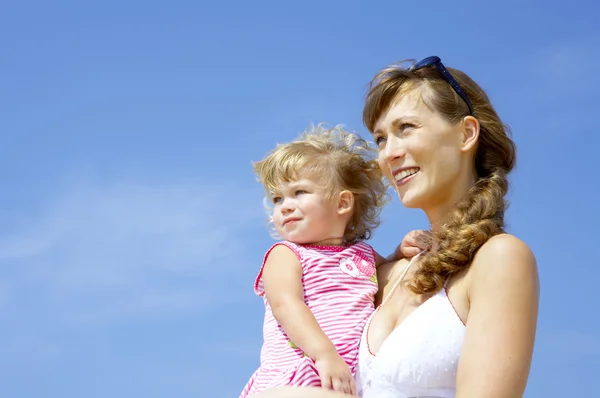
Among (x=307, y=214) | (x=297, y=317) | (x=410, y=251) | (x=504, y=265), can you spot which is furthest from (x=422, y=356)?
(x=307, y=214)

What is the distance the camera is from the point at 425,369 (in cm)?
355

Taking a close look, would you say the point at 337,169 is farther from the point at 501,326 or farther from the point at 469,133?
the point at 501,326

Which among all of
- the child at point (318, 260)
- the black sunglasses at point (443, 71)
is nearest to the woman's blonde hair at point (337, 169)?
the child at point (318, 260)

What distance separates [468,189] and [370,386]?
3.70 ft

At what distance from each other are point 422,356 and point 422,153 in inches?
41.7

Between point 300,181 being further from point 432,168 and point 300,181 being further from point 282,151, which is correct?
point 432,168

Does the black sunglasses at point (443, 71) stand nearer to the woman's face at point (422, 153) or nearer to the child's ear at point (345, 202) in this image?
the woman's face at point (422, 153)

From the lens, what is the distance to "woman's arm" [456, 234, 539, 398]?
3275 mm

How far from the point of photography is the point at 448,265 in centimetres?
372

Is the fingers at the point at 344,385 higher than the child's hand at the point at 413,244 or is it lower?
lower

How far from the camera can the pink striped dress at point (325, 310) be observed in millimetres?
4227

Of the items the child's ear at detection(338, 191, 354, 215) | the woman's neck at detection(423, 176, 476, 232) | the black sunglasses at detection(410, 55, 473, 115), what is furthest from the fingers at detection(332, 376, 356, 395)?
the black sunglasses at detection(410, 55, 473, 115)

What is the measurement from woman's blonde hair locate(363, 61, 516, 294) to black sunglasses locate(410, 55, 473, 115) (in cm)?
2

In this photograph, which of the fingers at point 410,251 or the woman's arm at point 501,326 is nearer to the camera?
the woman's arm at point 501,326
